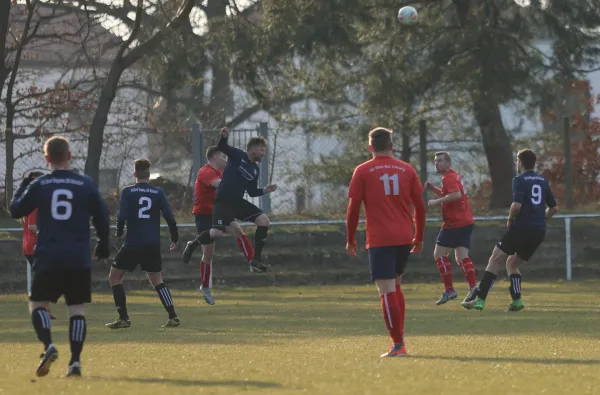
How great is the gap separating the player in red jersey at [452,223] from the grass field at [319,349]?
44cm

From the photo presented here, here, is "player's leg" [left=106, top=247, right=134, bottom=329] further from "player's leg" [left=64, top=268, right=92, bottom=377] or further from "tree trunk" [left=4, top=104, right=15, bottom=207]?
"tree trunk" [left=4, top=104, right=15, bottom=207]

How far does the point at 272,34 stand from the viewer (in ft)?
79.4

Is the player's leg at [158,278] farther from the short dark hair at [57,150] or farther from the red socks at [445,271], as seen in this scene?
the short dark hair at [57,150]

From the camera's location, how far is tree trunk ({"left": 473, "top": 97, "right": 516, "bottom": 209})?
26172mm

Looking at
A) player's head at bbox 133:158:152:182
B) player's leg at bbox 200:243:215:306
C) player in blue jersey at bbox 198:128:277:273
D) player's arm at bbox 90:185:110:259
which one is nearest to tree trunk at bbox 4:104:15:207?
player's leg at bbox 200:243:215:306

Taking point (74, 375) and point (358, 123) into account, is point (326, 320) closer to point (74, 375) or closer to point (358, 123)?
point (74, 375)

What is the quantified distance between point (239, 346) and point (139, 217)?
2.71 metres

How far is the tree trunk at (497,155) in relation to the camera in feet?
85.9

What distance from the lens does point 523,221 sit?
52.9 ft

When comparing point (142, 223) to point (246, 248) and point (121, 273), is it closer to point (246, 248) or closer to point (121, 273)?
point (121, 273)

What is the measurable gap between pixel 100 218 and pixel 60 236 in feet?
1.09

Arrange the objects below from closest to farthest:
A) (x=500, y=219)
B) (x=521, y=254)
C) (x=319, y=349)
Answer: (x=319, y=349), (x=521, y=254), (x=500, y=219)

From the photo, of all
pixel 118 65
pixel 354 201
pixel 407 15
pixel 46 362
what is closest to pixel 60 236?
pixel 46 362

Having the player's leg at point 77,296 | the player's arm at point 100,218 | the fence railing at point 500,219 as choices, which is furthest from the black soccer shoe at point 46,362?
the fence railing at point 500,219
